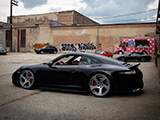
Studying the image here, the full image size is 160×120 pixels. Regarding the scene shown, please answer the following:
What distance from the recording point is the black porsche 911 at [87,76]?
4727 mm

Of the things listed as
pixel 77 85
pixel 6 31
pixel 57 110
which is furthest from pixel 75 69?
pixel 6 31

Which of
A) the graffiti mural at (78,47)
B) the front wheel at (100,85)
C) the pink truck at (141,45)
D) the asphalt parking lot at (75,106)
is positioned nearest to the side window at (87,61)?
the front wheel at (100,85)

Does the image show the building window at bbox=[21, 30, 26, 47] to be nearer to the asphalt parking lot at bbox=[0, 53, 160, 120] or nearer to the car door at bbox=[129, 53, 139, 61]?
the car door at bbox=[129, 53, 139, 61]

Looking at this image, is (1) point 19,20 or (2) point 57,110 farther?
(1) point 19,20

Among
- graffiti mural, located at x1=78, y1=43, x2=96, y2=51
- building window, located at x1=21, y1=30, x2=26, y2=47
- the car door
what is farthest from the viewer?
building window, located at x1=21, y1=30, x2=26, y2=47

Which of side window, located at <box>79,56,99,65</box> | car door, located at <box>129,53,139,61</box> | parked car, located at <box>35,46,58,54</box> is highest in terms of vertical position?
parked car, located at <box>35,46,58,54</box>

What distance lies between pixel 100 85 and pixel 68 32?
3815 cm

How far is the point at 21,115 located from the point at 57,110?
2.39ft

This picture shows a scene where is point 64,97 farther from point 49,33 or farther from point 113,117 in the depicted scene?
point 49,33

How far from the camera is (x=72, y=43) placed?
138 feet

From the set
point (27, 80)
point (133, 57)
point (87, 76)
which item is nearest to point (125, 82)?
point (87, 76)

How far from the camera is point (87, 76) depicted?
195 inches

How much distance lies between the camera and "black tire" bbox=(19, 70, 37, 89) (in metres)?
5.73

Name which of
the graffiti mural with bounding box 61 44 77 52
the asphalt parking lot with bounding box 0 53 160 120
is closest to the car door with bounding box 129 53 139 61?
the asphalt parking lot with bounding box 0 53 160 120
